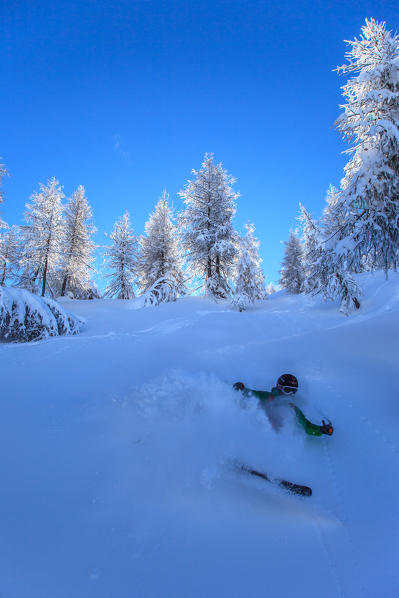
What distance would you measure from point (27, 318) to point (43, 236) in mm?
14871

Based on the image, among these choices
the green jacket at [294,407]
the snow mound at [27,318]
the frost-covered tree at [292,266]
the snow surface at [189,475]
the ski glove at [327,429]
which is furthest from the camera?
the frost-covered tree at [292,266]

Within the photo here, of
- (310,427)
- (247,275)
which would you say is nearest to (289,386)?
(310,427)

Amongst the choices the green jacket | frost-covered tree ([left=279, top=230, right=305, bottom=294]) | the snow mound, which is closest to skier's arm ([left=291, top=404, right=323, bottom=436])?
the green jacket

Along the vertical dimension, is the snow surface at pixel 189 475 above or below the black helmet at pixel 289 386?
below

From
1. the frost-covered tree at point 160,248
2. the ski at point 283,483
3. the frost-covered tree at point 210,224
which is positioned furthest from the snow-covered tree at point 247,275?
the ski at point 283,483

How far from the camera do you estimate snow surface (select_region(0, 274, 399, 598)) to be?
78.3 inches

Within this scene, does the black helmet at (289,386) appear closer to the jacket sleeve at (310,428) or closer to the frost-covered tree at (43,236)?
the jacket sleeve at (310,428)

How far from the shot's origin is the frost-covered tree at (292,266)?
96.0ft

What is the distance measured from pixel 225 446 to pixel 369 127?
10.1m

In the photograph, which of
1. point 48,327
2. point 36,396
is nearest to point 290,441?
point 36,396

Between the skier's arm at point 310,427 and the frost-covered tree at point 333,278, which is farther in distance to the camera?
the frost-covered tree at point 333,278

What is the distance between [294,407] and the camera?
4.20 m

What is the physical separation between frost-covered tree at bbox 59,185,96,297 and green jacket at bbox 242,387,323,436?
71.0ft

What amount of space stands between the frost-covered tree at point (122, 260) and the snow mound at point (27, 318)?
16041 millimetres
